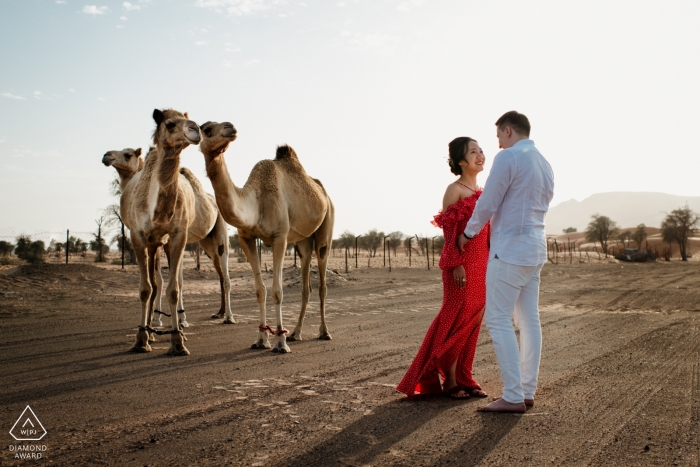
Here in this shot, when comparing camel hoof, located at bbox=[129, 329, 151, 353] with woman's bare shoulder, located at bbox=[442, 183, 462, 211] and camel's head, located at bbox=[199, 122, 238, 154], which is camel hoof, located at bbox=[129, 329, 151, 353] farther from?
woman's bare shoulder, located at bbox=[442, 183, 462, 211]

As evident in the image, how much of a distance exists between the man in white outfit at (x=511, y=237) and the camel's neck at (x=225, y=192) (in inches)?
143

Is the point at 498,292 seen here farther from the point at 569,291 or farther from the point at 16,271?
the point at 16,271

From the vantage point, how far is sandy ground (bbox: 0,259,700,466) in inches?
147

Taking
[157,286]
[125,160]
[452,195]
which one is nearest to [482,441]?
[452,195]

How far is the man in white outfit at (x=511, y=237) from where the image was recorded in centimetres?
461

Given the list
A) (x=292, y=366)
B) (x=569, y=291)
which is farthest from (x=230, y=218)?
(x=569, y=291)

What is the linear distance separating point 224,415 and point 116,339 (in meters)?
5.09

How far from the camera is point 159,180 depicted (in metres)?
7.53

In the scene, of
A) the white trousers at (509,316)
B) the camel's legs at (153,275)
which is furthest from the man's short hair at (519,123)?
the camel's legs at (153,275)

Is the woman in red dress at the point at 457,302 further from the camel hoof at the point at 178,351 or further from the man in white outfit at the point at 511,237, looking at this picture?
the camel hoof at the point at 178,351

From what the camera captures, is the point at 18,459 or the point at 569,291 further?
the point at 569,291

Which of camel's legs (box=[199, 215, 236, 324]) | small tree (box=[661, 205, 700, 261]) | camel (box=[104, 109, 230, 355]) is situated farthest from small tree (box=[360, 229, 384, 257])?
camel (box=[104, 109, 230, 355])

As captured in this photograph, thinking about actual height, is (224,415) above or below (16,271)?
below

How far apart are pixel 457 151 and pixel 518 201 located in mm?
970
